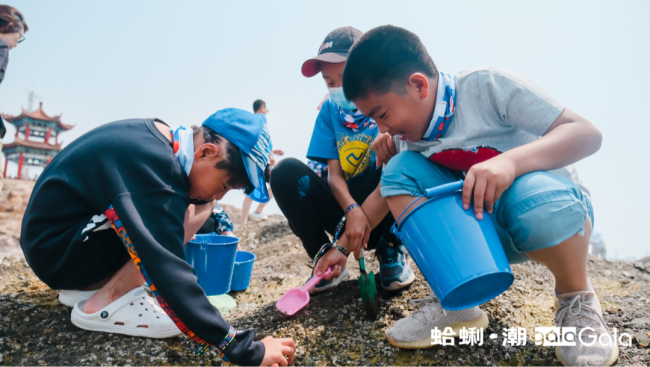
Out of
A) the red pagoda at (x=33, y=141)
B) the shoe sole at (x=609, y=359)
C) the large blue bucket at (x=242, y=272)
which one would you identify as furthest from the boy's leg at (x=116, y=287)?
the red pagoda at (x=33, y=141)

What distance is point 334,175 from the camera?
203 cm

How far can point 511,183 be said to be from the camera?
1.23 m

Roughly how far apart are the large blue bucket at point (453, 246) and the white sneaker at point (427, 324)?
219 millimetres

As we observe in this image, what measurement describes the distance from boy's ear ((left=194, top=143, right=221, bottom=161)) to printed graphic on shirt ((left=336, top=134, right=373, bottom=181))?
2.54ft

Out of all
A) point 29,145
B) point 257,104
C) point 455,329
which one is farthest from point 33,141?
point 455,329

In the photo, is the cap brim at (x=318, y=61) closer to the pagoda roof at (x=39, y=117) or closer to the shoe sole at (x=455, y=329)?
the shoe sole at (x=455, y=329)

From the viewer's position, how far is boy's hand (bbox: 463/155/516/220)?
1.14 meters

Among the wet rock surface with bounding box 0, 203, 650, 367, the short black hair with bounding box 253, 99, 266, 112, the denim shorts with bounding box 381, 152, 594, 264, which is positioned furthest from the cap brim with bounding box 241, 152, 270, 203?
the short black hair with bounding box 253, 99, 266, 112

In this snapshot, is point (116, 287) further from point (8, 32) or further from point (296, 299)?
point (8, 32)

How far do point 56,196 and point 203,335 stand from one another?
774 mm

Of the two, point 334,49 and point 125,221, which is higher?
point 334,49

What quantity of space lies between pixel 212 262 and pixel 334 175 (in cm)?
76

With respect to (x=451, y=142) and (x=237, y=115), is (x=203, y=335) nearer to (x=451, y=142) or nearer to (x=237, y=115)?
(x=237, y=115)

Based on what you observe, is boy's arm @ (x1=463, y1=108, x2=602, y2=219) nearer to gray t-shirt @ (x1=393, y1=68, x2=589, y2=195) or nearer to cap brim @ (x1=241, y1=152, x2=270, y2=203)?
gray t-shirt @ (x1=393, y1=68, x2=589, y2=195)
